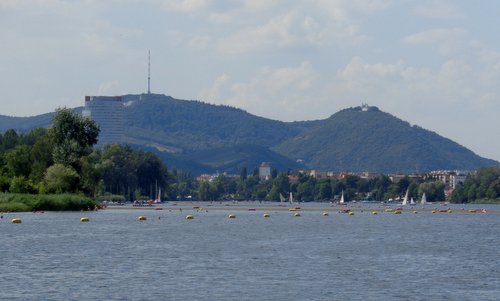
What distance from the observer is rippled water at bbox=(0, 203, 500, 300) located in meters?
55.3

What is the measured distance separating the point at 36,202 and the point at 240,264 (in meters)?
82.0

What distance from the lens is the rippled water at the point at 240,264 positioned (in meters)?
55.3

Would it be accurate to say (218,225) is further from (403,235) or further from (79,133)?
(79,133)

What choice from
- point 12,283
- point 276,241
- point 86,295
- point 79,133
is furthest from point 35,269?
point 79,133

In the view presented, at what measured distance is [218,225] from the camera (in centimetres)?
12794

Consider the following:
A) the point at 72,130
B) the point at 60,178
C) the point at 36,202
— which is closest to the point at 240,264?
the point at 36,202

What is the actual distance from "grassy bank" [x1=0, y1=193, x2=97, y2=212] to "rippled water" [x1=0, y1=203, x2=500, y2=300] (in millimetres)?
33901

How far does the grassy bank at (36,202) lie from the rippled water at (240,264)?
3390 centimetres

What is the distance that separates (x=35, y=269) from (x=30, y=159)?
11010 centimetres

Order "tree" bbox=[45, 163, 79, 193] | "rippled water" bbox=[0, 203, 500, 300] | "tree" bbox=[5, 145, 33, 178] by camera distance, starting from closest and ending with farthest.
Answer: "rippled water" bbox=[0, 203, 500, 300], "tree" bbox=[45, 163, 79, 193], "tree" bbox=[5, 145, 33, 178]

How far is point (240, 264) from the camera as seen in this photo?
70125 millimetres

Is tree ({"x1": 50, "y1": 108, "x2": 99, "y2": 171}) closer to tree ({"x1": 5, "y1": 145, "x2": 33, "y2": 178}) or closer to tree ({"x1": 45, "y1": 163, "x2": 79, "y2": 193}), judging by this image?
tree ({"x1": 45, "y1": 163, "x2": 79, "y2": 193})

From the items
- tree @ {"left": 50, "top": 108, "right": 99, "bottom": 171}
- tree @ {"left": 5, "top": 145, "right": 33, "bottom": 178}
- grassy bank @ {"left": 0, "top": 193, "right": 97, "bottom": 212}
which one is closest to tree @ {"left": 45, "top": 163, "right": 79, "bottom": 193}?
grassy bank @ {"left": 0, "top": 193, "right": 97, "bottom": 212}

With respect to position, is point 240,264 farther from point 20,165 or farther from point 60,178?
point 20,165
